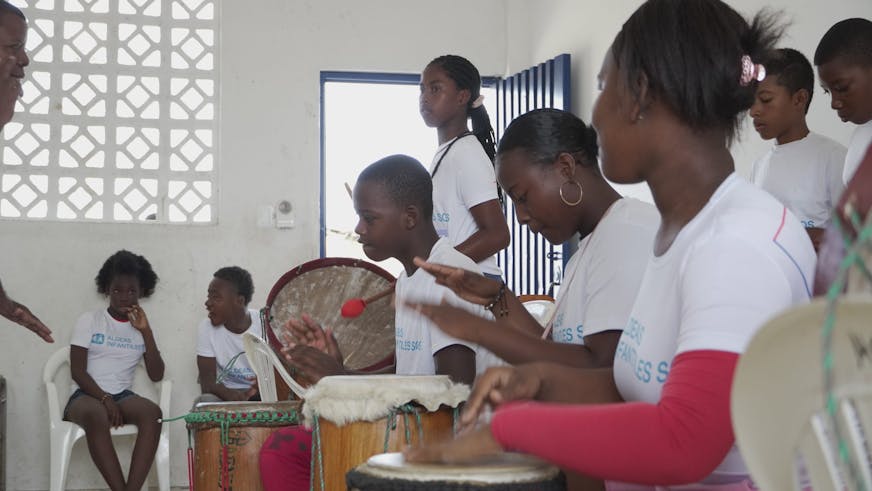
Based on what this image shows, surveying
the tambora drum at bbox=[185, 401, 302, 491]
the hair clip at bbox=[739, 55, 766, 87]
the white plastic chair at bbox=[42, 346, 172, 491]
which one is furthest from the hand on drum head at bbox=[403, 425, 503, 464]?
the white plastic chair at bbox=[42, 346, 172, 491]

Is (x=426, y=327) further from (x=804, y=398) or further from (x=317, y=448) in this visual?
(x=804, y=398)

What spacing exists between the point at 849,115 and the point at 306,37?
3.97m

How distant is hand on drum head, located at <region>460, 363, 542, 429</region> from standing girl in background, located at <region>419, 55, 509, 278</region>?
166 centimetres

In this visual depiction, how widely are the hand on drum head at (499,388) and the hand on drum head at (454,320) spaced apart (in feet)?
0.74

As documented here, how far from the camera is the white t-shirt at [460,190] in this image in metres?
3.43

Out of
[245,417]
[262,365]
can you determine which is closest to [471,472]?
[245,417]

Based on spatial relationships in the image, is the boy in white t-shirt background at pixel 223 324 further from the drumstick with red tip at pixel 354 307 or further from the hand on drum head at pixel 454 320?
the hand on drum head at pixel 454 320

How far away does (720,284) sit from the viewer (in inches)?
49.2

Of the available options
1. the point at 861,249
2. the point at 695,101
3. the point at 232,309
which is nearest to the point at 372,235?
the point at 695,101

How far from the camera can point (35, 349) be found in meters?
5.74

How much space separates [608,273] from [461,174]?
4.88 ft

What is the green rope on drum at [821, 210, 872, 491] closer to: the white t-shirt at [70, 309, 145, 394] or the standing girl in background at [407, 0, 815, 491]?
the standing girl in background at [407, 0, 815, 491]

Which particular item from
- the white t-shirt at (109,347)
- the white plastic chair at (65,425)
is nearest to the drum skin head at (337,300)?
the white plastic chair at (65,425)

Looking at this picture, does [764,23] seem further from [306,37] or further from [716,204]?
[306,37]
